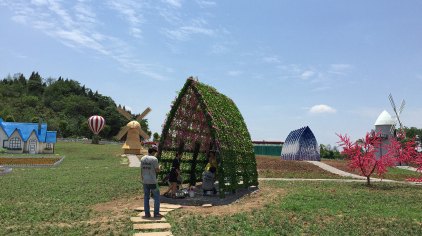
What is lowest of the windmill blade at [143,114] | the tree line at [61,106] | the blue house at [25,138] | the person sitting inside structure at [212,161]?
the person sitting inside structure at [212,161]

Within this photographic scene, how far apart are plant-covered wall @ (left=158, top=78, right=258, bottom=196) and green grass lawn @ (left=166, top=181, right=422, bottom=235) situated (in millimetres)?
2179

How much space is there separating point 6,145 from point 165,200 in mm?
49931

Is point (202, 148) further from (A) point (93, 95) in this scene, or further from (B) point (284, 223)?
(A) point (93, 95)

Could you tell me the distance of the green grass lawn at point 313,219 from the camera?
9.62 m

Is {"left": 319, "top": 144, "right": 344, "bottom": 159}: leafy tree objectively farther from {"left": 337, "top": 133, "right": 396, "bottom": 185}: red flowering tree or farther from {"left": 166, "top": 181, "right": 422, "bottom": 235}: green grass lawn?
{"left": 166, "top": 181, "right": 422, "bottom": 235}: green grass lawn

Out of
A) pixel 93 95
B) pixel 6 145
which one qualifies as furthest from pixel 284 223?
pixel 93 95

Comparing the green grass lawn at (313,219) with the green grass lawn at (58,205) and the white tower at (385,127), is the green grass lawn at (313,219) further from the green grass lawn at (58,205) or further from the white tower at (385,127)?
the white tower at (385,127)

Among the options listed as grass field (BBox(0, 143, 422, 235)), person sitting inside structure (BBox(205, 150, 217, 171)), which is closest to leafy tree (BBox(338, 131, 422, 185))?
grass field (BBox(0, 143, 422, 235))

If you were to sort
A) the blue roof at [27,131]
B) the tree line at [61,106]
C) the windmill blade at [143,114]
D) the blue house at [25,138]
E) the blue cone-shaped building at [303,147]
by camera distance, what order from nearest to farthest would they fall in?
the blue cone-shaped building at [303,147]
the blue house at [25,138]
the blue roof at [27,131]
the windmill blade at [143,114]
the tree line at [61,106]

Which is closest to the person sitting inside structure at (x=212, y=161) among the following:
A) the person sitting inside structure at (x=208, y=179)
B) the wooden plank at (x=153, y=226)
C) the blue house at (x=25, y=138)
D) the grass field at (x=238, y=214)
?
the person sitting inside structure at (x=208, y=179)

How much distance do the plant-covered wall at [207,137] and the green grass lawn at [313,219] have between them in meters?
2.18

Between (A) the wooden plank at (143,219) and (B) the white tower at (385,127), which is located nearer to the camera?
(A) the wooden plank at (143,219)

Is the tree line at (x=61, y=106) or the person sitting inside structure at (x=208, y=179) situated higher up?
the tree line at (x=61, y=106)

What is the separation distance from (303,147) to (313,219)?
3397 centimetres
